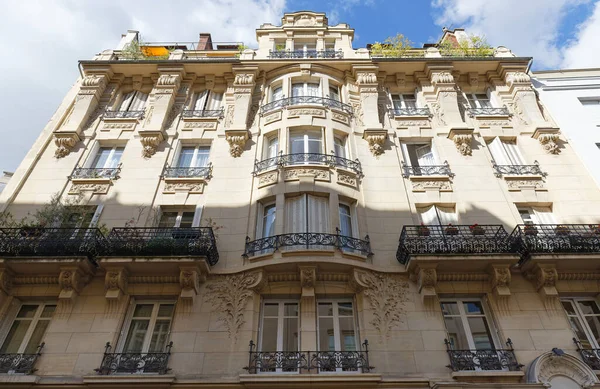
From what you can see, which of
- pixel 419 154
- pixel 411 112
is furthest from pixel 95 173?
pixel 411 112

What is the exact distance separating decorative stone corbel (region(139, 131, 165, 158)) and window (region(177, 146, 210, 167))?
0.95m

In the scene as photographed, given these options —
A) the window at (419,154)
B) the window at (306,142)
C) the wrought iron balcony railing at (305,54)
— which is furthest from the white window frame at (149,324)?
the wrought iron balcony railing at (305,54)

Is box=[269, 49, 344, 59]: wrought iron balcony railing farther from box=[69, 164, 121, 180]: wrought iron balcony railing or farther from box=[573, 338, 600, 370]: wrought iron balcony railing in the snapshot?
box=[573, 338, 600, 370]: wrought iron balcony railing

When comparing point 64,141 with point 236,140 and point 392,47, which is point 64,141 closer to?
point 236,140

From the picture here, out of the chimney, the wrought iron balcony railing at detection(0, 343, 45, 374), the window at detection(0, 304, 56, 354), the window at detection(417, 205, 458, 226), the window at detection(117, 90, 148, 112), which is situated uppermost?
the chimney

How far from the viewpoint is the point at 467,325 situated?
33.7ft

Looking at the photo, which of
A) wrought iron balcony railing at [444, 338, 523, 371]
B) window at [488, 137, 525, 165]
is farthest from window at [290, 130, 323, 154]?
wrought iron balcony railing at [444, 338, 523, 371]

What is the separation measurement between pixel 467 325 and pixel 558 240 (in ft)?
11.8

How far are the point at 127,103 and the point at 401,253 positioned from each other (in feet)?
43.7

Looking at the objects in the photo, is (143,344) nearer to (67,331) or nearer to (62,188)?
(67,331)

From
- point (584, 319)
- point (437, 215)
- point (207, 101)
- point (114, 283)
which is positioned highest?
point (207, 101)

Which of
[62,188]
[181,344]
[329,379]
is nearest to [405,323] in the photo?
[329,379]

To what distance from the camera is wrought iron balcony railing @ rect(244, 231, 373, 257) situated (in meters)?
10.9

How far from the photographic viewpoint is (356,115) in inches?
620
